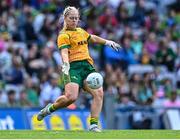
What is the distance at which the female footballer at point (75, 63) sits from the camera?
16.0 meters

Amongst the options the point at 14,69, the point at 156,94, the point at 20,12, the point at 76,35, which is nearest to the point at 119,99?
the point at 156,94

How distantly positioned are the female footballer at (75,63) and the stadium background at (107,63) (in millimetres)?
5246

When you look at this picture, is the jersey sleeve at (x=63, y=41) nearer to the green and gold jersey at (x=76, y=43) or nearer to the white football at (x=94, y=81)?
the green and gold jersey at (x=76, y=43)

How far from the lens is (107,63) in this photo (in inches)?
1053

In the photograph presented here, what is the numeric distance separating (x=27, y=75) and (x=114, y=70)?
2.68 m

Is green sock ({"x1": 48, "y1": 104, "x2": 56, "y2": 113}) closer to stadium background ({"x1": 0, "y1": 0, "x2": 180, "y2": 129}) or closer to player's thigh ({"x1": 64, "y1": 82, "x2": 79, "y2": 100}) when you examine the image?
player's thigh ({"x1": 64, "y1": 82, "x2": 79, "y2": 100})

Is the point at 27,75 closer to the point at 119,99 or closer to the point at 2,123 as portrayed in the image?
the point at 119,99

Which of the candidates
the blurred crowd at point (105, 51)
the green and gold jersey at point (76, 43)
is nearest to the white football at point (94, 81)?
the green and gold jersey at point (76, 43)

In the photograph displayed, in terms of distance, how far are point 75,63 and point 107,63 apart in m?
10.4

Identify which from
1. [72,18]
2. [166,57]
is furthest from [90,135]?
[166,57]

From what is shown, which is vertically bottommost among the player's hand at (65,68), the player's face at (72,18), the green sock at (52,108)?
the green sock at (52,108)

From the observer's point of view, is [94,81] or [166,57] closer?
[94,81]

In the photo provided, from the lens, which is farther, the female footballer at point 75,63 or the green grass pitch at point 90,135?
the female footballer at point 75,63

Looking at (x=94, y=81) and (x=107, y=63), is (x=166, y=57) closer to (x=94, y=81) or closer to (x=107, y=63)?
(x=107, y=63)
